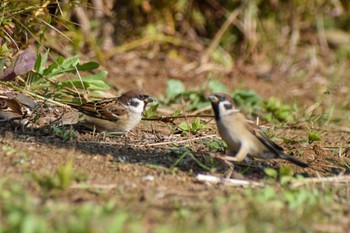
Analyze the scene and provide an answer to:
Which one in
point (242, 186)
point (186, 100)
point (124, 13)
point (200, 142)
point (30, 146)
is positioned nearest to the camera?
point (242, 186)

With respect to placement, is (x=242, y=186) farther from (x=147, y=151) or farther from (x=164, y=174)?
(x=147, y=151)

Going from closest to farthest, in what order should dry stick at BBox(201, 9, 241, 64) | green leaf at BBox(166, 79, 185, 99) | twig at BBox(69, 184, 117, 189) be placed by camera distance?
twig at BBox(69, 184, 117, 189), green leaf at BBox(166, 79, 185, 99), dry stick at BBox(201, 9, 241, 64)

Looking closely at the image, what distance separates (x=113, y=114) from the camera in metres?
6.32

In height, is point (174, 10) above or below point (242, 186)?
below

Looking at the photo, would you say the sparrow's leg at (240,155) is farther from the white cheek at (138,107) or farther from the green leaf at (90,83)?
the green leaf at (90,83)

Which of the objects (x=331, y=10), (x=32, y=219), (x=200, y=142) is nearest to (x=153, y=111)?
(x=200, y=142)

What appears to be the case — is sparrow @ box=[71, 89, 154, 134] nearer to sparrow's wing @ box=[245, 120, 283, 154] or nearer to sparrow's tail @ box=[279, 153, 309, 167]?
sparrow's wing @ box=[245, 120, 283, 154]

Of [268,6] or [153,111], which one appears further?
[268,6]

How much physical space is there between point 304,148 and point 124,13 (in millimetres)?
4941

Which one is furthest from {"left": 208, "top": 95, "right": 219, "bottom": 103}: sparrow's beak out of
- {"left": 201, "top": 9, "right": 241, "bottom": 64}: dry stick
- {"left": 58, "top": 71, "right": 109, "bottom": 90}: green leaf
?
{"left": 201, "top": 9, "right": 241, "bottom": 64}: dry stick

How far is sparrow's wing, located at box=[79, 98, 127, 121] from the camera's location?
6250mm

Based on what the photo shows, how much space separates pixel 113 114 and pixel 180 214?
8.80ft

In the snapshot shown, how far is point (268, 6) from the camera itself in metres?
11.0

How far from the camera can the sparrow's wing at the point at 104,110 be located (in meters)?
6.25
